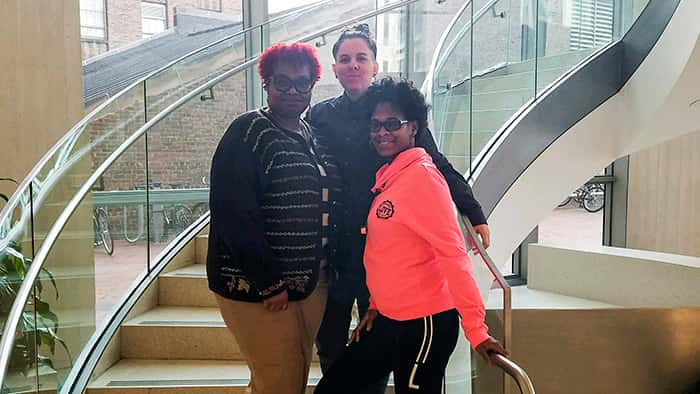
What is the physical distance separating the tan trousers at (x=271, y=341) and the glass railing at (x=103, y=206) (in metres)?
0.66

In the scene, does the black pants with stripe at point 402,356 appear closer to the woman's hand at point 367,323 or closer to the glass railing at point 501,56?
the woman's hand at point 367,323

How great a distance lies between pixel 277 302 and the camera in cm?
177

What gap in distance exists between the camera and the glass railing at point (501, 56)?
411 centimetres

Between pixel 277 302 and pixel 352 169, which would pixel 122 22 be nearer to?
pixel 352 169

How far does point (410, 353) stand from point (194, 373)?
1.60 meters

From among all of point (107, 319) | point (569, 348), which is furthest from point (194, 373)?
point (569, 348)

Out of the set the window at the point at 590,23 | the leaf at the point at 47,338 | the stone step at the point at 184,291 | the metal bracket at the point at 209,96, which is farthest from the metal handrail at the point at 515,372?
the window at the point at 590,23

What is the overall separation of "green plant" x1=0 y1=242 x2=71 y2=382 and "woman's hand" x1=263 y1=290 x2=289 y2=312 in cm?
93

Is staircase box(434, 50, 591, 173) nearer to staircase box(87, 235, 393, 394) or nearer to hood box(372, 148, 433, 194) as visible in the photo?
staircase box(87, 235, 393, 394)

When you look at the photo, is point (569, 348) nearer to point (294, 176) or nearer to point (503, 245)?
point (503, 245)

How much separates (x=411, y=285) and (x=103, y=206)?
217 cm


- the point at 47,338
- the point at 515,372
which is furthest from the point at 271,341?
the point at 47,338

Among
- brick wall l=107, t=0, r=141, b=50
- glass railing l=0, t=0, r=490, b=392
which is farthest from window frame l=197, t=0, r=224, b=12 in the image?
glass railing l=0, t=0, r=490, b=392

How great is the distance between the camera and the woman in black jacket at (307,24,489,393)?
6.61 feet
